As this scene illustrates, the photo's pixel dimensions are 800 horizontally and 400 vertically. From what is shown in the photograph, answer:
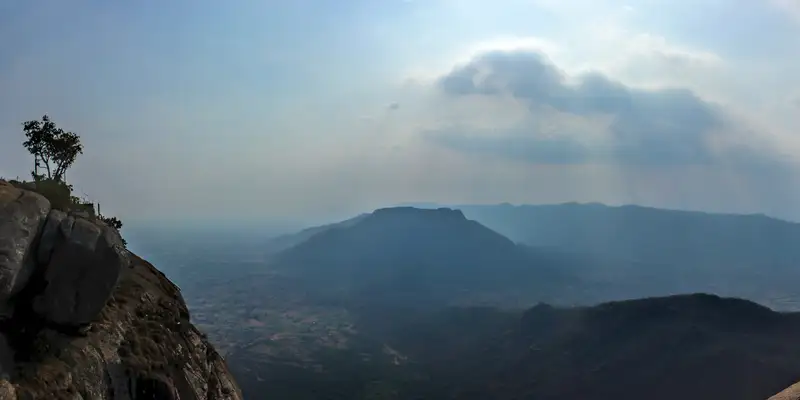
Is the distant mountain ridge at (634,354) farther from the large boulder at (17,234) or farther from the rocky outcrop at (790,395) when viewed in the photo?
the large boulder at (17,234)

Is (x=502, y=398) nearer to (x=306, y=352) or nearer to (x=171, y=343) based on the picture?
(x=306, y=352)

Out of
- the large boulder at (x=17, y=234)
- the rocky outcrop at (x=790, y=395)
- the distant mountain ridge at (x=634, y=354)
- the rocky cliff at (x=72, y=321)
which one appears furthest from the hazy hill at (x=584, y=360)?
the large boulder at (x=17, y=234)

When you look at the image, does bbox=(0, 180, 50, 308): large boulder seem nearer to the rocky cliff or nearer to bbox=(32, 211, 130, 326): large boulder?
the rocky cliff

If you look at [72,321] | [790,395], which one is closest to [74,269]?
[72,321]

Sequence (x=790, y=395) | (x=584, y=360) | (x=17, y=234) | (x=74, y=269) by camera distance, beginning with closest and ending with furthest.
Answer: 1. (x=790, y=395)
2. (x=17, y=234)
3. (x=74, y=269)
4. (x=584, y=360)

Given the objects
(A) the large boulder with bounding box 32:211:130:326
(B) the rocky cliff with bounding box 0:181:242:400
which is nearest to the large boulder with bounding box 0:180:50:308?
(B) the rocky cliff with bounding box 0:181:242:400

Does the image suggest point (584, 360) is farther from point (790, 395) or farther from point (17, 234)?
point (17, 234)
